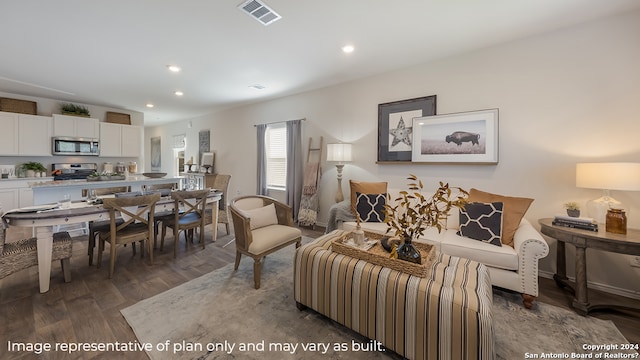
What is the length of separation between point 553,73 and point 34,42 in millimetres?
5997

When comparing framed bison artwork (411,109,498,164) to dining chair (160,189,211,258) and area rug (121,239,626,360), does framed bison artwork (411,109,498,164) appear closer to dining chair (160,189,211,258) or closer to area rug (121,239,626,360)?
area rug (121,239,626,360)

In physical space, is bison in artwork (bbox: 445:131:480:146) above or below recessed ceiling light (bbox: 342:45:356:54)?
below

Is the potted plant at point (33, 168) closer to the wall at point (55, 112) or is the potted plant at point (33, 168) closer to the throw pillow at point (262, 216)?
the wall at point (55, 112)

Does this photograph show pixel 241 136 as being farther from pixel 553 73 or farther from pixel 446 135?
pixel 553 73

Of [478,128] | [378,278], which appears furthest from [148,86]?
[478,128]

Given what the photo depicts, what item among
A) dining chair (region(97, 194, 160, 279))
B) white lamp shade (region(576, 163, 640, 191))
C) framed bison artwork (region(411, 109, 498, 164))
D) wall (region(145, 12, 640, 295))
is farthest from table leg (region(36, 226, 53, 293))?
white lamp shade (region(576, 163, 640, 191))

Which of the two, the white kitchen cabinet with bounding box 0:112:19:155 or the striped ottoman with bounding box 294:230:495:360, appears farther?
the white kitchen cabinet with bounding box 0:112:19:155

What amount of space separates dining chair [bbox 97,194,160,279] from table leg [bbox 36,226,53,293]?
1.41 feet

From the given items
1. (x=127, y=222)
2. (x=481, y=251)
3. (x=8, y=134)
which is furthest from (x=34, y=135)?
(x=481, y=251)

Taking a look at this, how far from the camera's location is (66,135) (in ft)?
17.0

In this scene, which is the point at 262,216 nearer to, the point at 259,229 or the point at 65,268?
the point at 259,229

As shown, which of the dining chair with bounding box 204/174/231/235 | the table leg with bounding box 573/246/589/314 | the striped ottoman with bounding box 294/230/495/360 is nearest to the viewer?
the striped ottoman with bounding box 294/230/495/360

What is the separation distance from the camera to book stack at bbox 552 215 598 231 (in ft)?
6.87

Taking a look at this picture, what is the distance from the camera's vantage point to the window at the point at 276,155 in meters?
5.15
